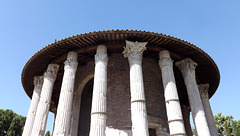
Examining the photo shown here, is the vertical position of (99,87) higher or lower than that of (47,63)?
lower

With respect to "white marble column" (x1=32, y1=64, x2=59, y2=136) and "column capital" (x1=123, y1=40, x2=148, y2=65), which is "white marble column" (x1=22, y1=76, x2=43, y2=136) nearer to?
"white marble column" (x1=32, y1=64, x2=59, y2=136)

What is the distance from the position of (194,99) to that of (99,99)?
4501mm

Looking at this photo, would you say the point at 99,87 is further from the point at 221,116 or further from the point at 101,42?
the point at 221,116

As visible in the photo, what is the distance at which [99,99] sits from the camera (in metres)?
6.83

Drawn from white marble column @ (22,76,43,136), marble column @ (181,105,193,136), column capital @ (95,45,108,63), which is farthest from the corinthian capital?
marble column @ (181,105,193,136)

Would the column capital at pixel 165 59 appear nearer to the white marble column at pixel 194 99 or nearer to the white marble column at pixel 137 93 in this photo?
the white marble column at pixel 137 93

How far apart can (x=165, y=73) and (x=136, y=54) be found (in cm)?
158

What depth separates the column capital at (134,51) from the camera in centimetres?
786

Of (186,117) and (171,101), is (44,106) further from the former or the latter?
(186,117)

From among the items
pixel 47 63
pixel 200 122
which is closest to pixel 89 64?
pixel 47 63

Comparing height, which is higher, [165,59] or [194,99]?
[165,59]

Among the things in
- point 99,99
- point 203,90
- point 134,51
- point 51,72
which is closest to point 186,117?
point 203,90

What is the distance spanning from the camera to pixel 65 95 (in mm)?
7676

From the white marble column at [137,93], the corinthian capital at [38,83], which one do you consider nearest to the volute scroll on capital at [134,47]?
the white marble column at [137,93]
